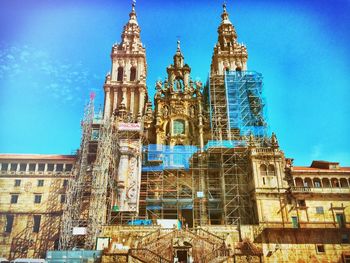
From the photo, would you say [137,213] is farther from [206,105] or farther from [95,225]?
[206,105]

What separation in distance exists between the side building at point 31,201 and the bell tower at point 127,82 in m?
12.2

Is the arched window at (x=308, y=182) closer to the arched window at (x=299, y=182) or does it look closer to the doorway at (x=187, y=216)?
the arched window at (x=299, y=182)

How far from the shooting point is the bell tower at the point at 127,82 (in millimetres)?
58888

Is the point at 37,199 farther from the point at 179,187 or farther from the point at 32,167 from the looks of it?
the point at 179,187

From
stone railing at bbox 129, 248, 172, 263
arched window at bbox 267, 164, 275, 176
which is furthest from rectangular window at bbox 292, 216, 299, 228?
stone railing at bbox 129, 248, 172, 263

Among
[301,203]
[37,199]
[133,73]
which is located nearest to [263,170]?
[301,203]

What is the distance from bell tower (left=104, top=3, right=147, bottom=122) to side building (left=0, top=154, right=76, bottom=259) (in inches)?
479

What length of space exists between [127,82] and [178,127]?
13444 mm

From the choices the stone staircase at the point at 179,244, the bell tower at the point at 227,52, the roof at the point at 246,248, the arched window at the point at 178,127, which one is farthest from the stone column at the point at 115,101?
the roof at the point at 246,248

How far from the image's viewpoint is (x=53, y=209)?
50625 millimetres

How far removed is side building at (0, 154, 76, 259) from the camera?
4809cm

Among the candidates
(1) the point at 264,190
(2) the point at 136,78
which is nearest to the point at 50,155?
(2) the point at 136,78

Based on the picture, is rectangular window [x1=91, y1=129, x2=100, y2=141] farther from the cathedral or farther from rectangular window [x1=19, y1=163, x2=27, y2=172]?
rectangular window [x1=19, y1=163, x2=27, y2=172]

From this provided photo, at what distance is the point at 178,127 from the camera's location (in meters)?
57.6
